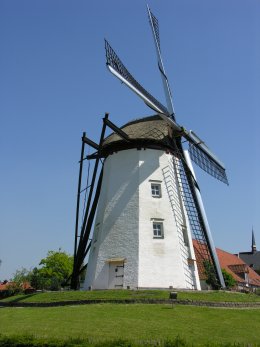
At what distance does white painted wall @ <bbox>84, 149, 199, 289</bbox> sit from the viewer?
798 inches

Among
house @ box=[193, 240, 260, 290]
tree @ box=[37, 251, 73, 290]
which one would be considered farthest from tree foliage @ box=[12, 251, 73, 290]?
house @ box=[193, 240, 260, 290]

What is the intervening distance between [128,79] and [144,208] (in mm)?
7360

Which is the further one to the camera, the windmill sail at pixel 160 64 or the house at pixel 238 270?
the house at pixel 238 270

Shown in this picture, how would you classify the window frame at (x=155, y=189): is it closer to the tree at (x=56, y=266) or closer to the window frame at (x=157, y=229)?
the window frame at (x=157, y=229)

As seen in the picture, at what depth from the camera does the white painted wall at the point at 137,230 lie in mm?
20266

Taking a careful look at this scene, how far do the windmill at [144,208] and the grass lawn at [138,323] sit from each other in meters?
4.48

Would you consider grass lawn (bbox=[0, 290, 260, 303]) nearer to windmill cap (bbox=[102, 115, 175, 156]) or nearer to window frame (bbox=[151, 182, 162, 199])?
window frame (bbox=[151, 182, 162, 199])

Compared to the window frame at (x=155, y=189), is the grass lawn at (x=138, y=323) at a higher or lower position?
lower

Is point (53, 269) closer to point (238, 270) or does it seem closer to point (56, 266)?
point (56, 266)

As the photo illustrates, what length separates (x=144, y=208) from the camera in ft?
70.5

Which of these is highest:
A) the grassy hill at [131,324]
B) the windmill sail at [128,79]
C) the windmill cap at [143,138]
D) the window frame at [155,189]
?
the windmill sail at [128,79]

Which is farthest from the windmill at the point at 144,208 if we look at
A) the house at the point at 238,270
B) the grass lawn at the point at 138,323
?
the house at the point at 238,270

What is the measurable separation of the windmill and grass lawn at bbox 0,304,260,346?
448cm

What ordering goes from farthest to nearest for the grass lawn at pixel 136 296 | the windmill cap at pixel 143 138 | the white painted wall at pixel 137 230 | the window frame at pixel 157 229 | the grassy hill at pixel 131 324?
the windmill cap at pixel 143 138 → the window frame at pixel 157 229 → the white painted wall at pixel 137 230 → the grass lawn at pixel 136 296 → the grassy hill at pixel 131 324
